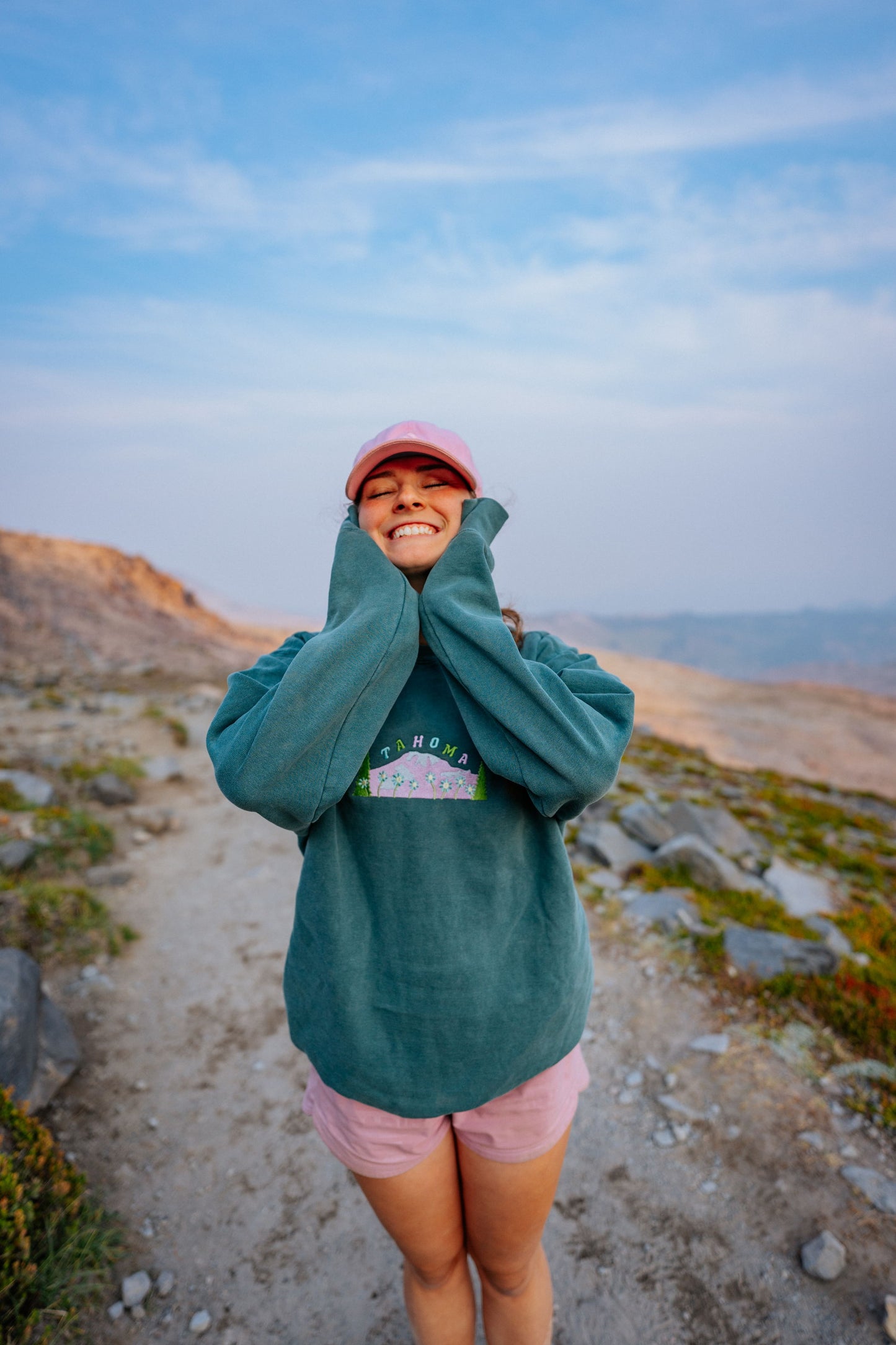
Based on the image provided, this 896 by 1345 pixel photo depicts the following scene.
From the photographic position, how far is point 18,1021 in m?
3.84

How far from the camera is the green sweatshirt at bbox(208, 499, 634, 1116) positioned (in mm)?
1788

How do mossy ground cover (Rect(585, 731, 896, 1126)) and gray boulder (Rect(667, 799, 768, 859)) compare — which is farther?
gray boulder (Rect(667, 799, 768, 859))

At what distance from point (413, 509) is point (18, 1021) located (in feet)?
12.5

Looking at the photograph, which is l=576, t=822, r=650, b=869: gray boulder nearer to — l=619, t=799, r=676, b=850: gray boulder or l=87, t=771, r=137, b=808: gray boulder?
l=619, t=799, r=676, b=850: gray boulder

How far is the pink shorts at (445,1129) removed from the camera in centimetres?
197

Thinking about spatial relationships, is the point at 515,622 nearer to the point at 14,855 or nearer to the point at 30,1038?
the point at 30,1038

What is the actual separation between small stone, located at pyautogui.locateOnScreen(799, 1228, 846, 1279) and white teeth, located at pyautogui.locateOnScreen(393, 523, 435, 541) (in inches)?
151

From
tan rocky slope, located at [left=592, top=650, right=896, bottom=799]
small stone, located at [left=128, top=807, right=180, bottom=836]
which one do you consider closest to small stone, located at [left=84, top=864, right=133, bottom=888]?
small stone, located at [left=128, top=807, right=180, bottom=836]

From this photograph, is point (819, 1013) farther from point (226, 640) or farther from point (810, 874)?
point (226, 640)

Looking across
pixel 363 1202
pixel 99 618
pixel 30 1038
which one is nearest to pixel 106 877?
pixel 30 1038

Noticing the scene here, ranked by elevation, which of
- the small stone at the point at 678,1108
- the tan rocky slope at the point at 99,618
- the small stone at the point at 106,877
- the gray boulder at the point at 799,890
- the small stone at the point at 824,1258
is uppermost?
the small stone at the point at 824,1258

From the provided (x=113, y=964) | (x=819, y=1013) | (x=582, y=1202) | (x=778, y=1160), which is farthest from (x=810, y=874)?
(x=113, y=964)

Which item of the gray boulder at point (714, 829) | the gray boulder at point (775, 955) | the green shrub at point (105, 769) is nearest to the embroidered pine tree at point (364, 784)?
the gray boulder at point (775, 955)

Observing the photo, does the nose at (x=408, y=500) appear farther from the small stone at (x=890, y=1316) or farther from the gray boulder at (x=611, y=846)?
the gray boulder at (x=611, y=846)
